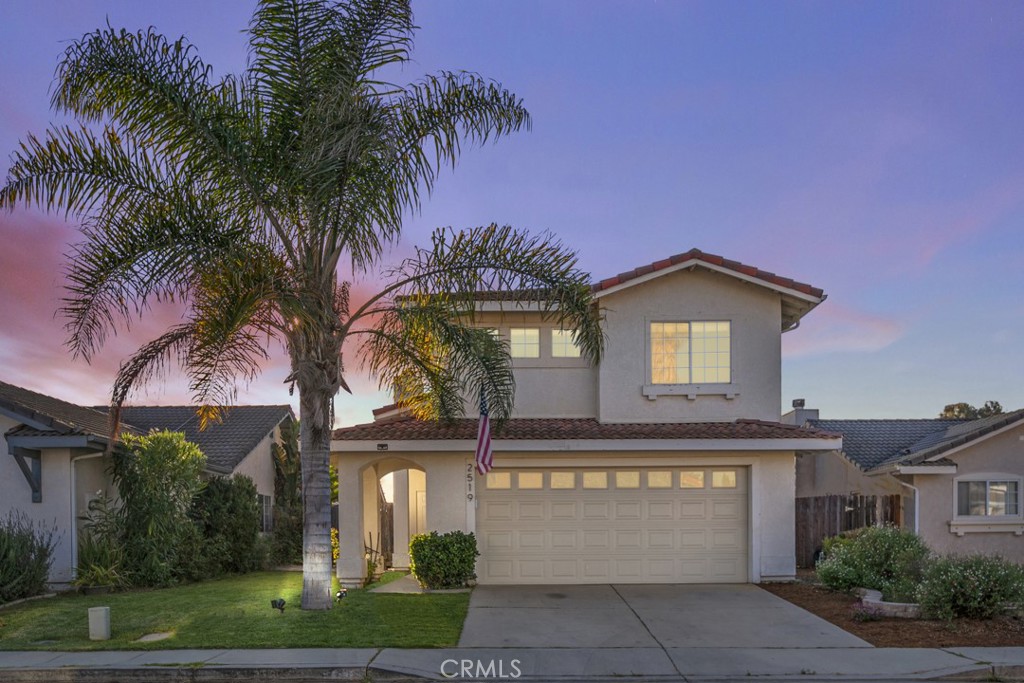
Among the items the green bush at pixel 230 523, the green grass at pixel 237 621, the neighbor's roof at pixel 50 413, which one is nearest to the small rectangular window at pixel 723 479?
the green grass at pixel 237 621

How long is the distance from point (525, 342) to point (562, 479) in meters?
2.91

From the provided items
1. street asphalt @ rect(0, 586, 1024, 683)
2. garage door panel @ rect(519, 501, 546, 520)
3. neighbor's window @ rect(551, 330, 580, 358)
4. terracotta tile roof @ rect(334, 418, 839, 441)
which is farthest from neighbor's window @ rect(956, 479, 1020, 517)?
garage door panel @ rect(519, 501, 546, 520)

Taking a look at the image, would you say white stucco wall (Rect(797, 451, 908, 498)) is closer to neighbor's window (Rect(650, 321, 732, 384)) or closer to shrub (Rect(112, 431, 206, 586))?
neighbor's window (Rect(650, 321, 732, 384))

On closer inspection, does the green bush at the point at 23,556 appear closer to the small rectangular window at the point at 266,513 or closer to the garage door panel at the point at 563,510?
the small rectangular window at the point at 266,513

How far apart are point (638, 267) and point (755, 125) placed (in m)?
3.47

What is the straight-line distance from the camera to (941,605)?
34.3ft

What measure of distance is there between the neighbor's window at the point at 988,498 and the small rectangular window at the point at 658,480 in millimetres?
6384

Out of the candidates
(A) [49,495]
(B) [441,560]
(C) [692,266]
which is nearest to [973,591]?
(C) [692,266]

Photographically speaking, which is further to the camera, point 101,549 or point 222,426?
point 222,426

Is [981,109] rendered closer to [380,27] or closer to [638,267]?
[638,267]

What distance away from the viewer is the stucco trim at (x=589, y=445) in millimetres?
14156

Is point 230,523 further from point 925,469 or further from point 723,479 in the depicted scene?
point 925,469

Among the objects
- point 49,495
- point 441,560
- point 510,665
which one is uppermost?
point 49,495

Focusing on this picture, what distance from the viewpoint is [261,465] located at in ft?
74.1
